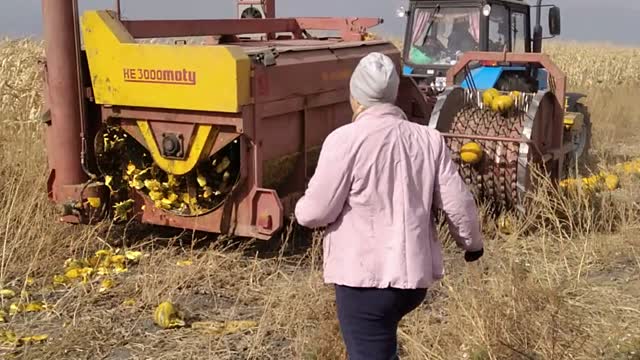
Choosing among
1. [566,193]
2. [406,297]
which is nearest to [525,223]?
[566,193]

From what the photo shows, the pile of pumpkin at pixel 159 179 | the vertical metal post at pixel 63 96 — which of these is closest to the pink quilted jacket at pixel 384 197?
the pile of pumpkin at pixel 159 179

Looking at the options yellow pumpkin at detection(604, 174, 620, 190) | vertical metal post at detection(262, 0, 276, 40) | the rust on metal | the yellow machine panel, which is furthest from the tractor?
the yellow machine panel

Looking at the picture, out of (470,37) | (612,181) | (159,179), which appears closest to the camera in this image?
(159,179)

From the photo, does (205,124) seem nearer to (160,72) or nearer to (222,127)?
(222,127)

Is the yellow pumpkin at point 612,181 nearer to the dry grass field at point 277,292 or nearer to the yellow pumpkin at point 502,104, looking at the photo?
the dry grass field at point 277,292

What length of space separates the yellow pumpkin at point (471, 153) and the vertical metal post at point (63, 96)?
9.91ft

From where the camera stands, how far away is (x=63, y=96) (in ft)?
19.4

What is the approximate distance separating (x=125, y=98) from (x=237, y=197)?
1.08m

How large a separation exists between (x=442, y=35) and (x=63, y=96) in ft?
18.6

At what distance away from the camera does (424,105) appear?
323 inches

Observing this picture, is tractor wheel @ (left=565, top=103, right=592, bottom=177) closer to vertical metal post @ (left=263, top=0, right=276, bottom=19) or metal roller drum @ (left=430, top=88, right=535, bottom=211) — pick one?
metal roller drum @ (left=430, top=88, right=535, bottom=211)

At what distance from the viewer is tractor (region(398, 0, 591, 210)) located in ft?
21.8

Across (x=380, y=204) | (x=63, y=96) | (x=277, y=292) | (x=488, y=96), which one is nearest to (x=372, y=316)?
(x=380, y=204)

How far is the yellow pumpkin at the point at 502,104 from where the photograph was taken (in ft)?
22.5
